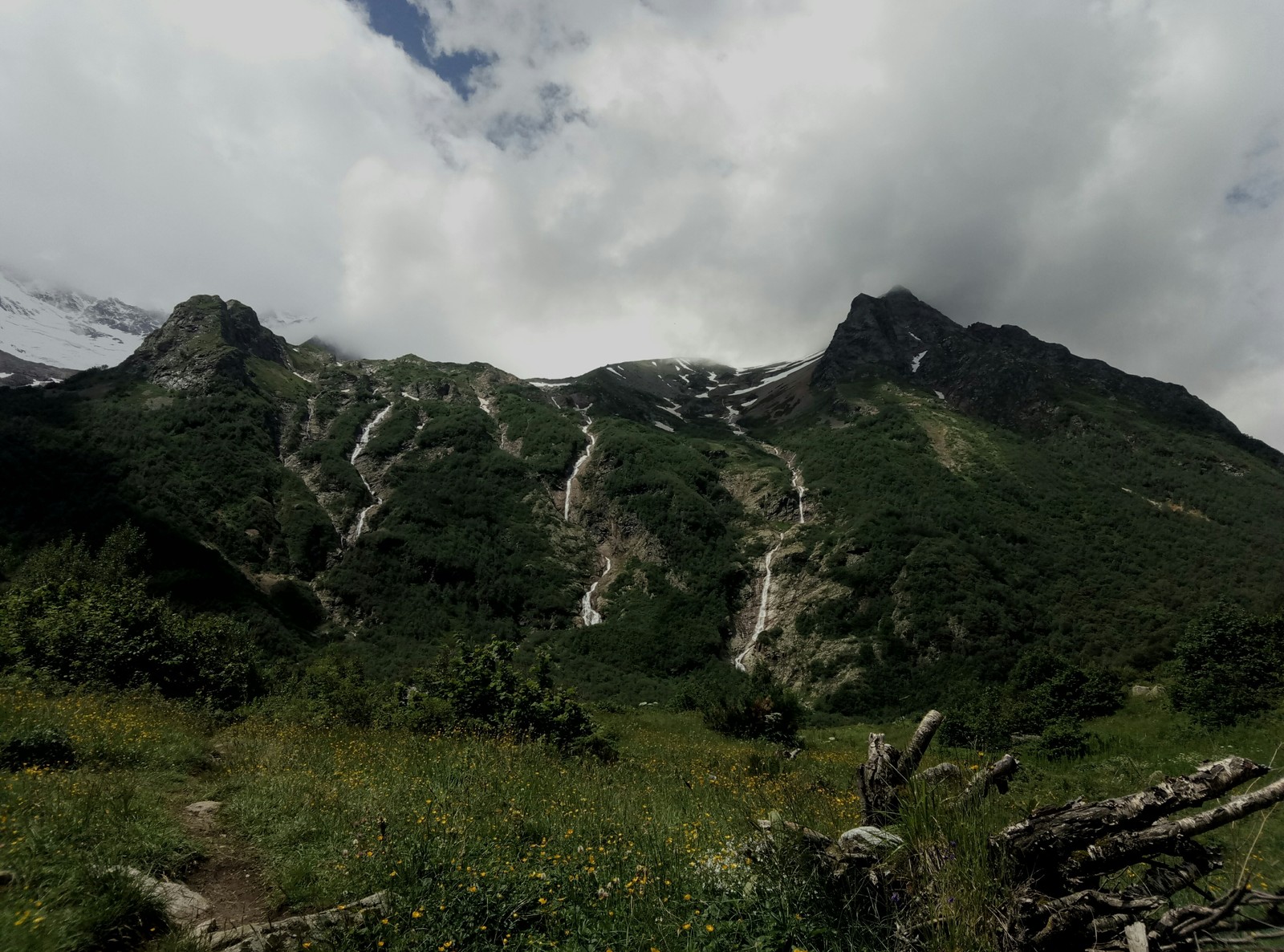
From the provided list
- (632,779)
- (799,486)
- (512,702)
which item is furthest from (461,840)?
(799,486)

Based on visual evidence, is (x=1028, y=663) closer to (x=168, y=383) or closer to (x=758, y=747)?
(x=758, y=747)

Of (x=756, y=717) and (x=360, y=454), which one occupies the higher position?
(x=360, y=454)

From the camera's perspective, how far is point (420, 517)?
13975 centimetres

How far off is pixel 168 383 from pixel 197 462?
1697 inches

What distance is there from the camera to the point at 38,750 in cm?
834

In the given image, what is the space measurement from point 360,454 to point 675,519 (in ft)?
295

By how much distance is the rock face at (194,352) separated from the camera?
163 metres

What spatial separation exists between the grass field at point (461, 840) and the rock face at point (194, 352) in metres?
188

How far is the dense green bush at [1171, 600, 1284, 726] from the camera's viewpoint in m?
16.5

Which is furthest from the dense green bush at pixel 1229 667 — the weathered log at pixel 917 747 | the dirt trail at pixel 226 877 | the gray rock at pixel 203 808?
the gray rock at pixel 203 808

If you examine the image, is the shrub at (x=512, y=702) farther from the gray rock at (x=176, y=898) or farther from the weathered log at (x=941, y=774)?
the weathered log at (x=941, y=774)

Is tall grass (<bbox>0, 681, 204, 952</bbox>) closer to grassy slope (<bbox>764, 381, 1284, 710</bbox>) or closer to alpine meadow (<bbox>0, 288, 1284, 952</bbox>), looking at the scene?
alpine meadow (<bbox>0, 288, 1284, 952</bbox>)

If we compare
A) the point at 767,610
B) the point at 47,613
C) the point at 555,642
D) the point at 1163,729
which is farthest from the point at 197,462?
the point at 1163,729

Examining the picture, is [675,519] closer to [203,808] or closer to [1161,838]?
[203,808]
